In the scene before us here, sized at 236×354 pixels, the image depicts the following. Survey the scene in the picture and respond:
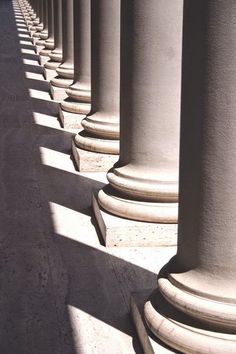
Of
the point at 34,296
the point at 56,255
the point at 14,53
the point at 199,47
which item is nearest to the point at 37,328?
the point at 34,296

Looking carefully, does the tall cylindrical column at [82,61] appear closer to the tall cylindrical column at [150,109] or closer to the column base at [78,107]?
the column base at [78,107]

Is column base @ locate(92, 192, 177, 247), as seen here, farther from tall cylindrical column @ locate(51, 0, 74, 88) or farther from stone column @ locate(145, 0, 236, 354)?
tall cylindrical column @ locate(51, 0, 74, 88)

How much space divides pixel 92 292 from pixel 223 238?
758cm

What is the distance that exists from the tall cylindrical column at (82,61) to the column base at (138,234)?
22.9 meters

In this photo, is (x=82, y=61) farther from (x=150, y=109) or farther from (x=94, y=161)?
(x=150, y=109)

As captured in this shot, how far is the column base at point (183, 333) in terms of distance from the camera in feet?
57.0

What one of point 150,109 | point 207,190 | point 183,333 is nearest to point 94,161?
point 150,109

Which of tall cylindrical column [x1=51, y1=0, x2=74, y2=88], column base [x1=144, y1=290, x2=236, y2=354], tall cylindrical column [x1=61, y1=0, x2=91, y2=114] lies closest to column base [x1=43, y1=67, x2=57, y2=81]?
tall cylindrical column [x1=51, y1=0, x2=74, y2=88]

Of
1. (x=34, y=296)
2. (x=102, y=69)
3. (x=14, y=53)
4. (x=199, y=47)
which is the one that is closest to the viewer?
(x=199, y=47)

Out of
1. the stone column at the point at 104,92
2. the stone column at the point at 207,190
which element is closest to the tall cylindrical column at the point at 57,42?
the stone column at the point at 104,92

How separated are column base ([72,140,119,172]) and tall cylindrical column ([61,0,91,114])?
36.8 feet

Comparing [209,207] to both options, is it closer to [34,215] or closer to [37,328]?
[37,328]

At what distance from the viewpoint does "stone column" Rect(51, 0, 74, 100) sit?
6197 centimetres

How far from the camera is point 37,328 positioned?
843 inches
